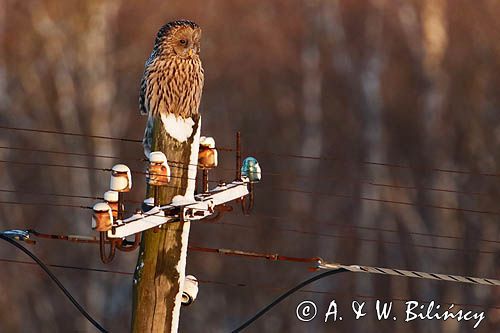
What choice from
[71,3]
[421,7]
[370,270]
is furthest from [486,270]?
[370,270]

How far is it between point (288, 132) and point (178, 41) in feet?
48.8

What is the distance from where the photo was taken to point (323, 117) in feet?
93.4

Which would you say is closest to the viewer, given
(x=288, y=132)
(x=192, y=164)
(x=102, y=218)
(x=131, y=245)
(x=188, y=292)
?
(x=102, y=218)

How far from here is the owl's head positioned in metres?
13.4

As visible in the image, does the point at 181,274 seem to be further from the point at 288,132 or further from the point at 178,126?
the point at 288,132

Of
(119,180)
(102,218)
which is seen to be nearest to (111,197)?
(119,180)

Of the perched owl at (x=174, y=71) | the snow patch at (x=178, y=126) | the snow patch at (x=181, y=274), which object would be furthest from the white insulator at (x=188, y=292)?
the perched owl at (x=174, y=71)

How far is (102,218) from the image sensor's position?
12297mm

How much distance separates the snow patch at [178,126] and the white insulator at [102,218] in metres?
0.67

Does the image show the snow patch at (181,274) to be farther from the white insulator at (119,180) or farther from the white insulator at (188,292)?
the white insulator at (119,180)

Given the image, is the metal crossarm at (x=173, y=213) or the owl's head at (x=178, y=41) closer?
the metal crossarm at (x=173, y=213)

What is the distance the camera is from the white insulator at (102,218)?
1229 cm

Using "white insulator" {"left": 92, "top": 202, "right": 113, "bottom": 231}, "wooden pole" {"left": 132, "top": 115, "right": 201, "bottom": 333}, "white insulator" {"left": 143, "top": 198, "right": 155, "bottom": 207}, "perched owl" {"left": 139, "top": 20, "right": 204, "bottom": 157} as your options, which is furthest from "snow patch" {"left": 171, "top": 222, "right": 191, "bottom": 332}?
"perched owl" {"left": 139, "top": 20, "right": 204, "bottom": 157}

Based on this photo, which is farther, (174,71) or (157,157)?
(174,71)
